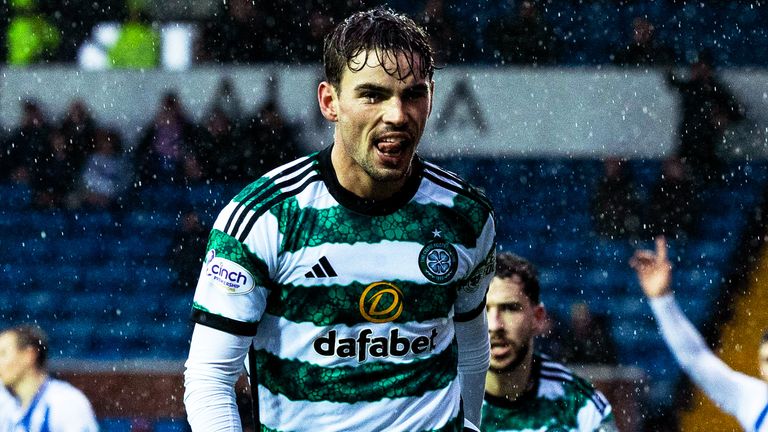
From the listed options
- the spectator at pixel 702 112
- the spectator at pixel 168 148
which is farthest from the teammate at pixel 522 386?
the spectator at pixel 168 148

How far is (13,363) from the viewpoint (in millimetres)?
6590

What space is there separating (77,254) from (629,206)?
16.2 ft

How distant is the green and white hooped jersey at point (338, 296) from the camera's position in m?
2.67

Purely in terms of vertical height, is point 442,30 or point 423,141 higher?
point 442,30

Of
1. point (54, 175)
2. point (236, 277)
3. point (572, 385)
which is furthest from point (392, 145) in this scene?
point (54, 175)

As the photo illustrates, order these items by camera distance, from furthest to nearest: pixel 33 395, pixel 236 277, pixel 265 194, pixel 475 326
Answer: pixel 33 395 < pixel 475 326 < pixel 265 194 < pixel 236 277

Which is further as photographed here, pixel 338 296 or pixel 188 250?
pixel 188 250

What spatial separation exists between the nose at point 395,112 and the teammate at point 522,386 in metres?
1.88

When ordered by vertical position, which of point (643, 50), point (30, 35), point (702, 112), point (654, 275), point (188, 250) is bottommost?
point (654, 275)

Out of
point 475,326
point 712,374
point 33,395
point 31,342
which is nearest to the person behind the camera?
point 475,326

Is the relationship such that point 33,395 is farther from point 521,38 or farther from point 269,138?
point 521,38

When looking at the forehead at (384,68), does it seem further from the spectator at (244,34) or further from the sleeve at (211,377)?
the spectator at (244,34)

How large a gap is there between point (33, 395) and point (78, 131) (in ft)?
18.2

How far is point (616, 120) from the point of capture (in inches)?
464
